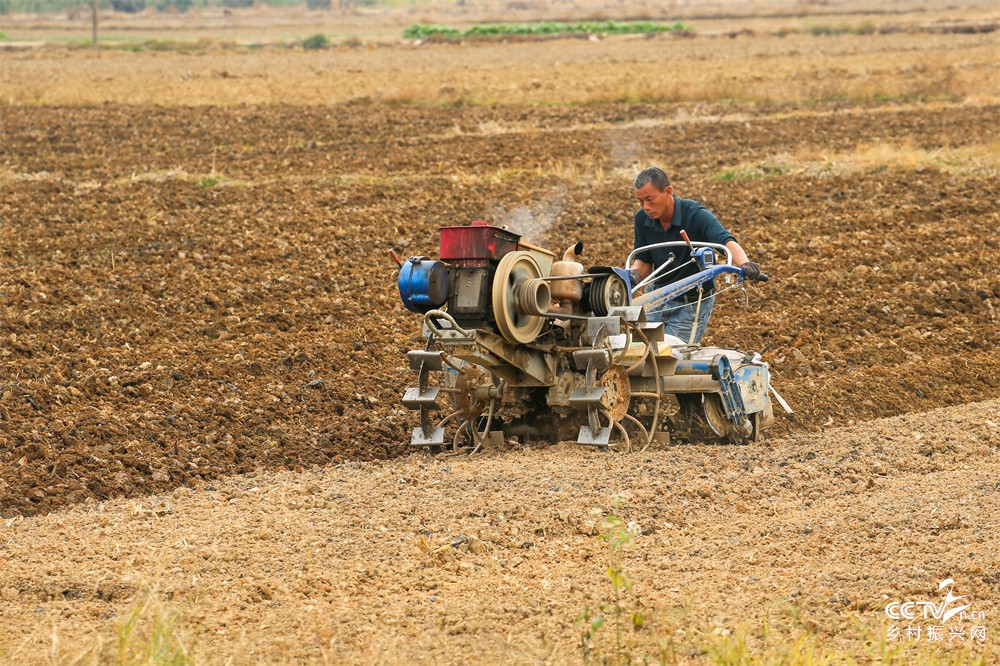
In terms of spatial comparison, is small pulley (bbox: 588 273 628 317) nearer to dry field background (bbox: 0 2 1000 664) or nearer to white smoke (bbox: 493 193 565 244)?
dry field background (bbox: 0 2 1000 664)

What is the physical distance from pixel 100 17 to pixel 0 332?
71.5m

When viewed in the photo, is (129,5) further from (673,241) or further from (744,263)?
(744,263)

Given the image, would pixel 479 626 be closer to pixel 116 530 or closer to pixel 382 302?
pixel 116 530

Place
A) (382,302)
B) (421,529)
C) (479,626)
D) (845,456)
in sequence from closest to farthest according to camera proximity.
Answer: (479,626) → (421,529) → (845,456) → (382,302)

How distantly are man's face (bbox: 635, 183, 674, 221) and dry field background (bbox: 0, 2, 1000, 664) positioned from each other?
56.0 inches

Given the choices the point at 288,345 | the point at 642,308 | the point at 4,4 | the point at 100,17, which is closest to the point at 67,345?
the point at 288,345

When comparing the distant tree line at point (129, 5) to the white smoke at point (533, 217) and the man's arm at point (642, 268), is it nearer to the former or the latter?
the white smoke at point (533, 217)

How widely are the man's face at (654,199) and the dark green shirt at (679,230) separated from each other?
9 centimetres

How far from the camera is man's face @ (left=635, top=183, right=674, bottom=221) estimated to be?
749cm

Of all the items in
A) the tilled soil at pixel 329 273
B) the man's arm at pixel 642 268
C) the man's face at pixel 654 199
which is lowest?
the tilled soil at pixel 329 273

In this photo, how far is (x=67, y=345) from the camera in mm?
9016

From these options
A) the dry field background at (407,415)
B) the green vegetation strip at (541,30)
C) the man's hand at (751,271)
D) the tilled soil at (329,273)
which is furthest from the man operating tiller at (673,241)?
the green vegetation strip at (541,30)

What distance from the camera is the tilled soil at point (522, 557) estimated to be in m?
4.34

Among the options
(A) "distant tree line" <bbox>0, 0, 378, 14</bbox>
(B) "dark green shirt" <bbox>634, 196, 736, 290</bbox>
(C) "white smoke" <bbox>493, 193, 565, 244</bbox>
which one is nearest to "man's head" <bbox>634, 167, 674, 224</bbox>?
(B) "dark green shirt" <bbox>634, 196, 736, 290</bbox>
